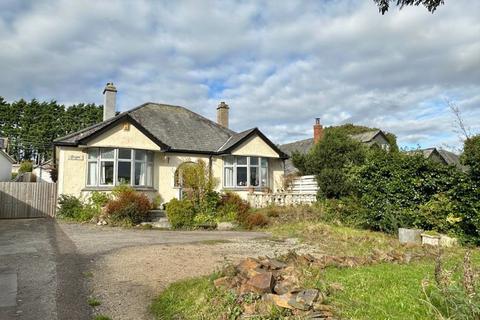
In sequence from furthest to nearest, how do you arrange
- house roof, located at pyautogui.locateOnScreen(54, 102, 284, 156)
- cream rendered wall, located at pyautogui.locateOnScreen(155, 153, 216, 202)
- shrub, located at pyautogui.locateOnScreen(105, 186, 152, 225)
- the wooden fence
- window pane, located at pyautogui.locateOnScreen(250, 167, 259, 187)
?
window pane, located at pyautogui.locateOnScreen(250, 167, 259, 187), house roof, located at pyautogui.locateOnScreen(54, 102, 284, 156), cream rendered wall, located at pyautogui.locateOnScreen(155, 153, 216, 202), the wooden fence, shrub, located at pyautogui.locateOnScreen(105, 186, 152, 225)

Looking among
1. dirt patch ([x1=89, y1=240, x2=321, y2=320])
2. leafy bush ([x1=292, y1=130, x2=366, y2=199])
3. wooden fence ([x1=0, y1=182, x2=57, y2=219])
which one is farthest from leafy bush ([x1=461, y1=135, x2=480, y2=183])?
wooden fence ([x1=0, y1=182, x2=57, y2=219])

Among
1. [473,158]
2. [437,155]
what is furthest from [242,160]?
[437,155]

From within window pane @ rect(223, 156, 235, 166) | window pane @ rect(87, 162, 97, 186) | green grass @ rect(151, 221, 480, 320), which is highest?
window pane @ rect(223, 156, 235, 166)

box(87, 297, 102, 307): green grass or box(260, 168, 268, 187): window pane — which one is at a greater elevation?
box(260, 168, 268, 187): window pane

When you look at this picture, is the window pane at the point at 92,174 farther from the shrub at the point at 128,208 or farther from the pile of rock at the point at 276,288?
the pile of rock at the point at 276,288

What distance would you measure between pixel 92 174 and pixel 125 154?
185 cm

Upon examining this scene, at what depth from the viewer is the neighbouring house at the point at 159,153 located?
699 inches

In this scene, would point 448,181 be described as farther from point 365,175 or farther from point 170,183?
point 170,183

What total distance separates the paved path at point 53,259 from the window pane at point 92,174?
292cm

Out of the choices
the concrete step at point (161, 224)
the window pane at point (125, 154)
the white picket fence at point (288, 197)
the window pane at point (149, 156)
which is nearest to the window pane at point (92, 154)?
the window pane at point (125, 154)

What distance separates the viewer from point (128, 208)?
598 inches

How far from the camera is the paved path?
5242mm

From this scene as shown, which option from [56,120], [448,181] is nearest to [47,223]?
[448,181]

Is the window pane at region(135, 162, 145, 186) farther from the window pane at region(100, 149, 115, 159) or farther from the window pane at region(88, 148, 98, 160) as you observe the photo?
the window pane at region(88, 148, 98, 160)
